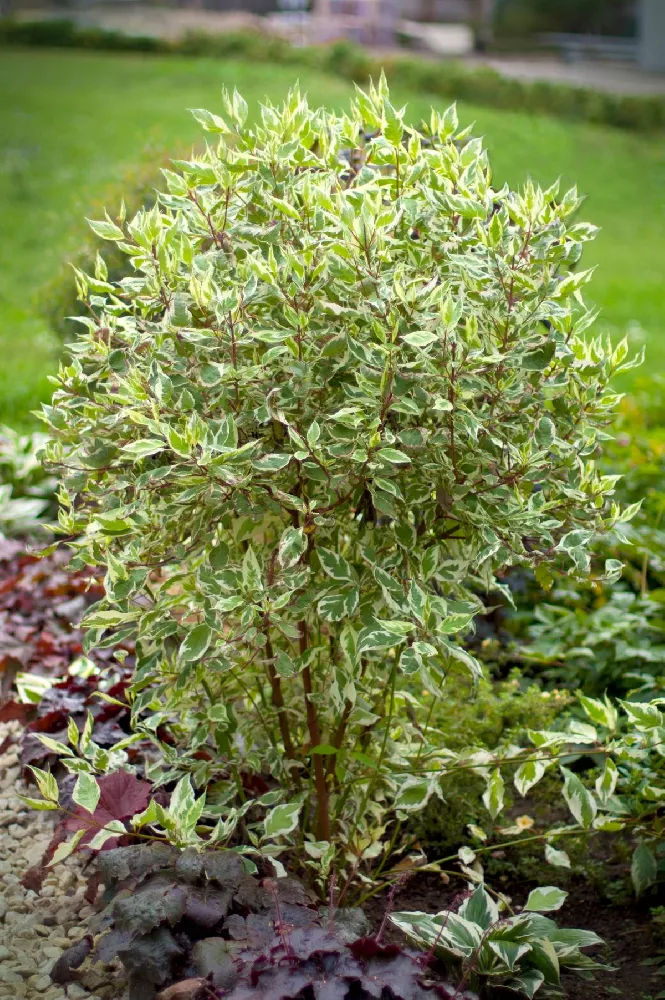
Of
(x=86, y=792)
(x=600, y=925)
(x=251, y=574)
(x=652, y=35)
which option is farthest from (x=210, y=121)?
(x=652, y=35)

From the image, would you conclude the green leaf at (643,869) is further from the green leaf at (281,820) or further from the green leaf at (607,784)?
the green leaf at (281,820)

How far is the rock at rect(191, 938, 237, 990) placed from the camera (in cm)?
179

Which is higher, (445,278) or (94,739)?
(445,278)

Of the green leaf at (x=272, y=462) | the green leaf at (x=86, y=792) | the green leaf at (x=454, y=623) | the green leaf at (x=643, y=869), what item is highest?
the green leaf at (x=272, y=462)

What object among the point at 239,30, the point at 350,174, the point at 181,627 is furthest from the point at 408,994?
the point at 239,30

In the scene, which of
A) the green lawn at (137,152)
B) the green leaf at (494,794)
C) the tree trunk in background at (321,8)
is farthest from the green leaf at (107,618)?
the tree trunk in background at (321,8)

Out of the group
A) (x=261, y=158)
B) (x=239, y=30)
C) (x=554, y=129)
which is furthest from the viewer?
(x=239, y=30)

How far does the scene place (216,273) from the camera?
2.08 meters

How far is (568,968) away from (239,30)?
18020 millimetres

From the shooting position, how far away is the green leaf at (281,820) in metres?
2.08

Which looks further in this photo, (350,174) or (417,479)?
(350,174)

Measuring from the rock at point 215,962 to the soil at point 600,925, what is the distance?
21.8 inches

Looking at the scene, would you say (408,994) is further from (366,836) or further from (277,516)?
(277,516)

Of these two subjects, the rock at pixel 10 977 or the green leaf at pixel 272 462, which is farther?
the rock at pixel 10 977
